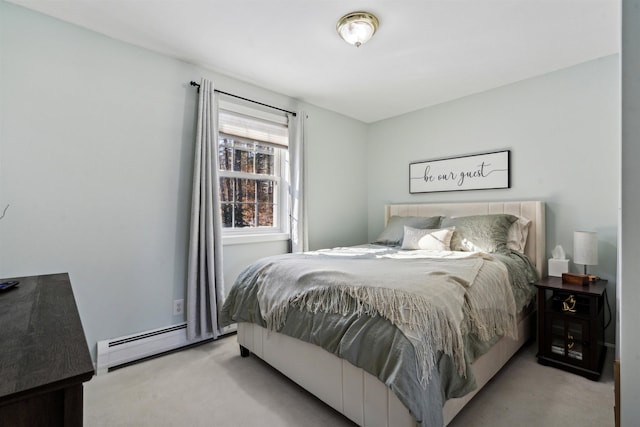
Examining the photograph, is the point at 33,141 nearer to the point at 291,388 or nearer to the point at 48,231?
the point at 48,231

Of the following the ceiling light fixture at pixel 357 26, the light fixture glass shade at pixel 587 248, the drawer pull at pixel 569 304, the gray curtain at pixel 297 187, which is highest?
the ceiling light fixture at pixel 357 26

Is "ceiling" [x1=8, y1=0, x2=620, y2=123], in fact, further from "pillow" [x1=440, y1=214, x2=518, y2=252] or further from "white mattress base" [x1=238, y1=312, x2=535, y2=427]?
"white mattress base" [x1=238, y1=312, x2=535, y2=427]

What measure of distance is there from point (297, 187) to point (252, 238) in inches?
29.0

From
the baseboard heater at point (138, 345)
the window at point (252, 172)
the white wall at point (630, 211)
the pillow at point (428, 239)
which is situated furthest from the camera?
the window at point (252, 172)

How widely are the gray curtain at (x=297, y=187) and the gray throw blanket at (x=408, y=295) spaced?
0.94 metres

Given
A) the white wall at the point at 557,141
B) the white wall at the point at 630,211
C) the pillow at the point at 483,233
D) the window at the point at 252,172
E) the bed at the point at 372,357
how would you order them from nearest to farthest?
1. the white wall at the point at 630,211
2. the bed at the point at 372,357
3. the white wall at the point at 557,141
4. the pillow at the point at 483,233
5. the window at the point at 252,172

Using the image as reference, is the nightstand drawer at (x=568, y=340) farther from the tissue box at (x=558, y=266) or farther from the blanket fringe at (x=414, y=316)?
the blanket fringe at (x=414, y=316)

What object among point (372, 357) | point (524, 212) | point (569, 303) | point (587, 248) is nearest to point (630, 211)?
point (372, 357)

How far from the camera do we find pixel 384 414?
1305 millimetres

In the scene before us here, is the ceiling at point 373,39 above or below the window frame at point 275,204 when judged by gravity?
above

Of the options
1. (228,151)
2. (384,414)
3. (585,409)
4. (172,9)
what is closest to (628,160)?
(384,414)

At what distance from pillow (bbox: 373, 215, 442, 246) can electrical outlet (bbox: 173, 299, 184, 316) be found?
207 cm

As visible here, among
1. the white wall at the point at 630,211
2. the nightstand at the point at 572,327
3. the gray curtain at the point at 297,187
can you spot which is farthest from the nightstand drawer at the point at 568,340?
the gray curtain at the point at 297,187

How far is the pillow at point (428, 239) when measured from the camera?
9.00 ft
